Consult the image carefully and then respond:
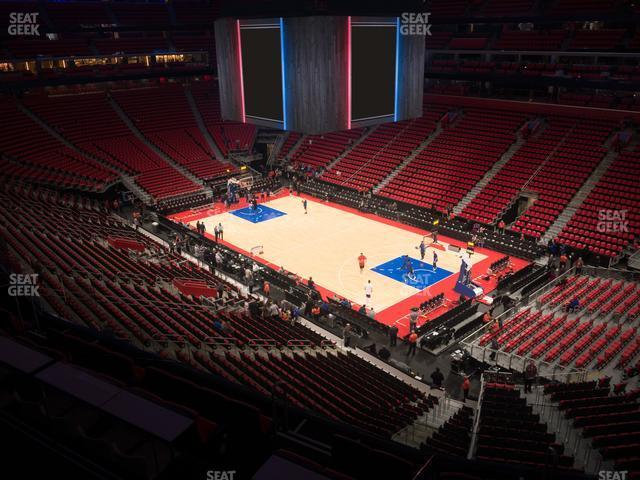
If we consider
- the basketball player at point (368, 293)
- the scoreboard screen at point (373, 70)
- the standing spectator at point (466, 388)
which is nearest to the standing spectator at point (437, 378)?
the standing spectator at point (466, 388)

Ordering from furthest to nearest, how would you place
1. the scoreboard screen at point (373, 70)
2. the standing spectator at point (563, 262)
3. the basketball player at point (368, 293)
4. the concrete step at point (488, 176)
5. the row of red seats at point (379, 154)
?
the row of red seats at point (379, 154), the concrete step at point (488, 176), the standing spectator at point (563, 262), the basketball player at point (368, 293), the scoreboard screen at point (373, 70)

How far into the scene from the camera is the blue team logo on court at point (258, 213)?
3116cm

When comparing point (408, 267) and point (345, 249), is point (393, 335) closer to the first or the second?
point (408, 267)

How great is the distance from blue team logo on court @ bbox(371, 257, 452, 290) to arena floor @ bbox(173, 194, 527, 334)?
44 mm

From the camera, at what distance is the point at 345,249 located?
26.3 metres

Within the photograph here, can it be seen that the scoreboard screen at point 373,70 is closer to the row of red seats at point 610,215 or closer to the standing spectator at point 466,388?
the standing spectator at point 466,388

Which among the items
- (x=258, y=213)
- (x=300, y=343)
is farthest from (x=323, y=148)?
(x=300, y=343)

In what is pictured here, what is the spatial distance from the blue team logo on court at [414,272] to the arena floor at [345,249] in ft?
0.14

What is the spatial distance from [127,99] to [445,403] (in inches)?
1494

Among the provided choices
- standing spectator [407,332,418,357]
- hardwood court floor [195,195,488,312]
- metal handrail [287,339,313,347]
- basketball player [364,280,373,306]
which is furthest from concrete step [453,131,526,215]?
metal handrail [287,339,313,347]

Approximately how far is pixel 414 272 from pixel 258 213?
1201 cm

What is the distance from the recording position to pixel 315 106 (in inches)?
703

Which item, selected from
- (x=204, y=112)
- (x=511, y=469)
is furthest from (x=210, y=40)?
(x=511, y=469)

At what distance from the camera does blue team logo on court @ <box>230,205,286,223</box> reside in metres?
31.2
